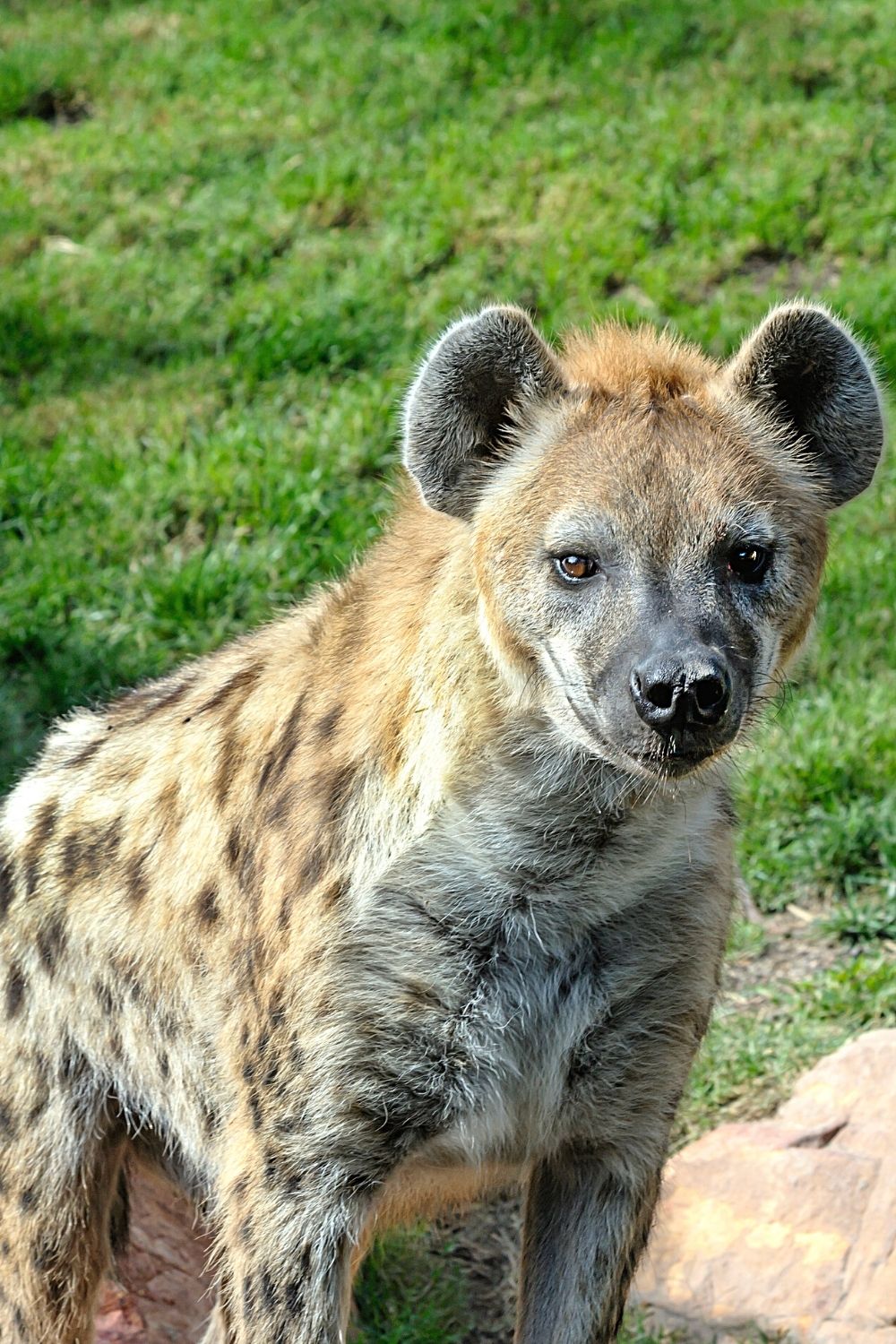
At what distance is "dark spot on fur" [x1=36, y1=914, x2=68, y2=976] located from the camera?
3006 millimetres

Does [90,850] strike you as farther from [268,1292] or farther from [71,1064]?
[268,1292]

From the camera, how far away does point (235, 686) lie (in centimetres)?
299

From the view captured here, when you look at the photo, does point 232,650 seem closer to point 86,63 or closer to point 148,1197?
point 148,1197

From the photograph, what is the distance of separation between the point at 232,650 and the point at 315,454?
203 cm

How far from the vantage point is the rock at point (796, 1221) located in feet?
10.5

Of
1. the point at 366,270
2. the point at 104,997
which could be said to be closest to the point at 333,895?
the point at 104,997

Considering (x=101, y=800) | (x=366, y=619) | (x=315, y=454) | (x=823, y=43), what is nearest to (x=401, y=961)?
(x=366, y=619)

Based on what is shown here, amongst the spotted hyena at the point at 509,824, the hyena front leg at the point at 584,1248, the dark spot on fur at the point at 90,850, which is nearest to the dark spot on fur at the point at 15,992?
the dark spot on fur at the point at 90,850

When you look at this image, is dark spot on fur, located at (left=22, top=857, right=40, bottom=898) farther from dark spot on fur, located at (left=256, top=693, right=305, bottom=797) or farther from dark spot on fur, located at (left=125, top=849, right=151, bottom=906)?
dark spot on fur, located at (left=256, top=693, right=305, bottom=797)

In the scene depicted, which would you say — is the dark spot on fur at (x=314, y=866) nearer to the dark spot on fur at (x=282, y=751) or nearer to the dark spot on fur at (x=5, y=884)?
the dark spot on fur at (x=282, y=751)

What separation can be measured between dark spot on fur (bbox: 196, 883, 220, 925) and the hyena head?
2.30 feet

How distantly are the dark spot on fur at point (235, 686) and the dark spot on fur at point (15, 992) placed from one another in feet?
1.81

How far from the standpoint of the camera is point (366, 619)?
9.00 feet

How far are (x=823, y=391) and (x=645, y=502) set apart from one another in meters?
0.43
